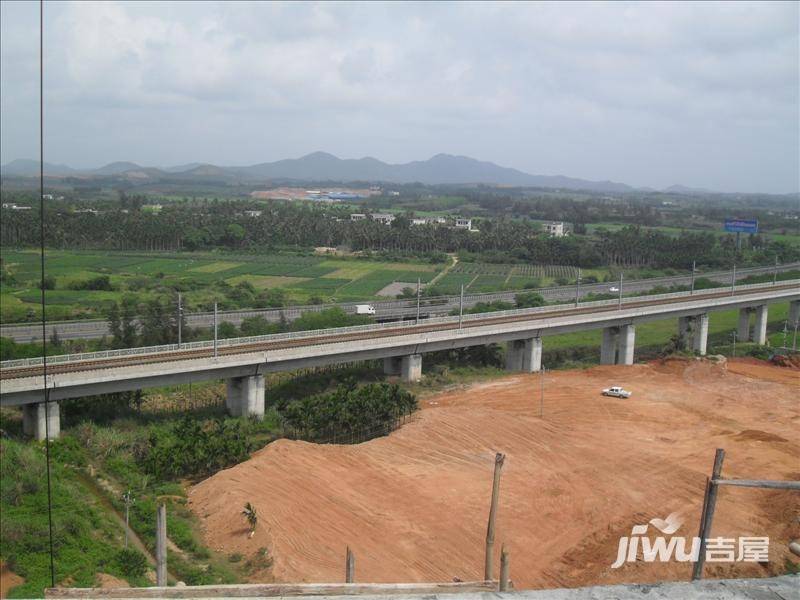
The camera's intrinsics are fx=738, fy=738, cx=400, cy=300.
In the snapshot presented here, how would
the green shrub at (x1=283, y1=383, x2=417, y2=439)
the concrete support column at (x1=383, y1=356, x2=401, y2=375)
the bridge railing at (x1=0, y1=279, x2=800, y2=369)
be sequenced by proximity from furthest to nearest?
1. the concrete support column at (x1=383, y1=356, x2=401, y2=375)
2. the bridge railing at (x1=0, y1=279, x2=800, y2=369)
3. the green shrub at (x1=283, y1=383, x2=417, y2=439)

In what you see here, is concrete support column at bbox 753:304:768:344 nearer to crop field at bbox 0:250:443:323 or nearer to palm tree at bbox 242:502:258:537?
crop field at bbox 0:250:443:323

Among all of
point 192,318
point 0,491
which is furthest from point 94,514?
point 192,318

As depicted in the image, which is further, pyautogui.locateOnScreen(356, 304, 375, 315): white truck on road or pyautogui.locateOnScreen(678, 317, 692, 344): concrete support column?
pyautogui.locateOnScreen(356, 304, 375, 315): white truck on road

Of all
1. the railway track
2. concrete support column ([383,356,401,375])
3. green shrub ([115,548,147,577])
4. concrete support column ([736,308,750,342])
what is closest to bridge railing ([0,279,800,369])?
the railway track

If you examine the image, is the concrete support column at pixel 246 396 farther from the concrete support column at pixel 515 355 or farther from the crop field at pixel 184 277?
the crop field at pixel 184 277

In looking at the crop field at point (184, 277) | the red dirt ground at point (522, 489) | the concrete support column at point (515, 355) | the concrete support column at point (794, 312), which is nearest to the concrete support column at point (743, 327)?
the concrete support column at point (794, 312)
